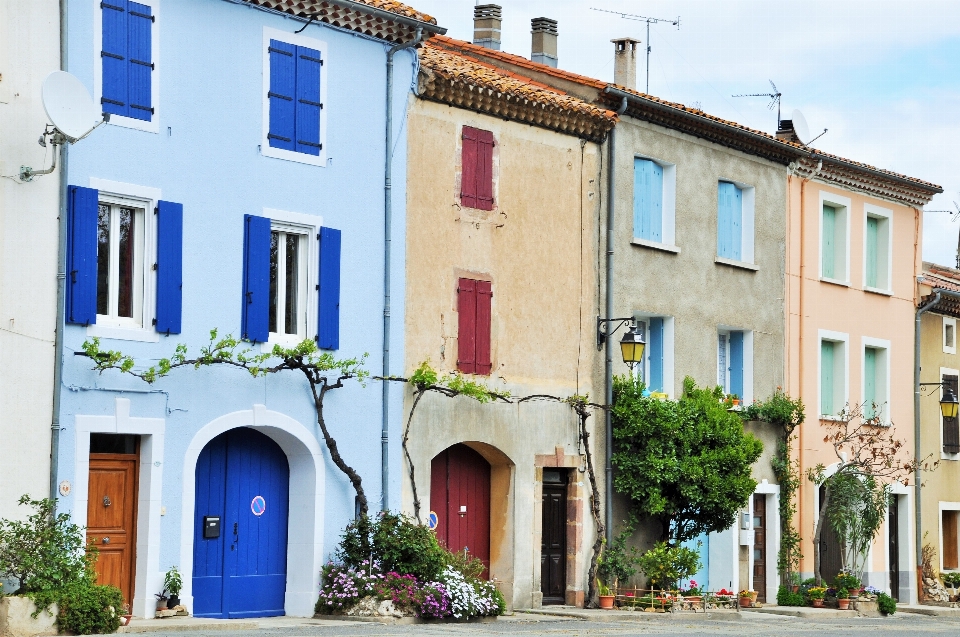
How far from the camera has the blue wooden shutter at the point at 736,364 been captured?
29.7 meters

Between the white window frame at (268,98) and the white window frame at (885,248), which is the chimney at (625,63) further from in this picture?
the white window frame at (268,98)

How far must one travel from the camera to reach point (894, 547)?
33844 millimetres

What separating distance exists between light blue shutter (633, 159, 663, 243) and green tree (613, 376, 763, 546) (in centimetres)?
268

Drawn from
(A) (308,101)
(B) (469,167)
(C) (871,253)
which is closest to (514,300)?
(B) (469,167)

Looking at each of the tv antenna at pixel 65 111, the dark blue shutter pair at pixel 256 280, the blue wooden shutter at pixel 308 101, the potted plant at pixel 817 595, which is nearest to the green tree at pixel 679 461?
the potted plant at pixel 817 595

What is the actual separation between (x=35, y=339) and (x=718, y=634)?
9584mm

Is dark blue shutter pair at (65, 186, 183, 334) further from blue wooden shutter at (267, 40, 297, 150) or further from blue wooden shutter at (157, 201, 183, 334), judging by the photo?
blue wooden shutter at (267, 40, 297, 150)

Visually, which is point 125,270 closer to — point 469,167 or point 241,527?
point 241,527

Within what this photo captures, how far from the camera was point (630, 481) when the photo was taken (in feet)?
85.4

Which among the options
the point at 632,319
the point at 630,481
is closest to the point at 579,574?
the point at 630,481

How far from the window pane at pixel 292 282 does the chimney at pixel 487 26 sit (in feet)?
28.6

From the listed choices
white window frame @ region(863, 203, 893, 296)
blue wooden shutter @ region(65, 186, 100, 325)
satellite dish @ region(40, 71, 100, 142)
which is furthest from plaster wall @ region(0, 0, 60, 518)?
white window frame @ region(863, 203, 893, 296)

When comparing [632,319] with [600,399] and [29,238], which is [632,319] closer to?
[600,399]

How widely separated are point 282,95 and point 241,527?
5569mm
